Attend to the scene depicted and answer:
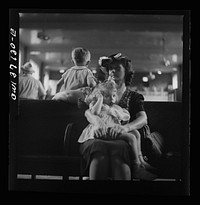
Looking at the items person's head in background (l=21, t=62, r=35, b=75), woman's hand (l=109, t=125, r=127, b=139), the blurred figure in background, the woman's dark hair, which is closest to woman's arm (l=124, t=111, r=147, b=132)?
woman's hand (l=109, t=125, r=127, b=139)

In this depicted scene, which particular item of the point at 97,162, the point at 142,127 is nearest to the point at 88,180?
the point at 97,162

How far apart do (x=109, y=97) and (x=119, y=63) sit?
47 cm

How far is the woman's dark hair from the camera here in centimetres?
414

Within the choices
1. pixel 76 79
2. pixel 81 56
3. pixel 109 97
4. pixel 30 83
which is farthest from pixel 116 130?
pixel 30 83

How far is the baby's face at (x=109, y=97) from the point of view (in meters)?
4.16

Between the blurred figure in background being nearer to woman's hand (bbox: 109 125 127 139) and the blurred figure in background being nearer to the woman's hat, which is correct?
the woman's hat

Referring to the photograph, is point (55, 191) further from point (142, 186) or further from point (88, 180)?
point (142, 186)

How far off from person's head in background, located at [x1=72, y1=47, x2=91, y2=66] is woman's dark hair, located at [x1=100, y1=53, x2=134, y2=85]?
0.65 ft

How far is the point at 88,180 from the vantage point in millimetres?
4137

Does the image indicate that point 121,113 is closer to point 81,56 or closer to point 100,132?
point 100,132

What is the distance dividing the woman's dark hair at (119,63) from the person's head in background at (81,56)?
0.20 m

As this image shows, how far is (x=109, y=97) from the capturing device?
4164 millimetres

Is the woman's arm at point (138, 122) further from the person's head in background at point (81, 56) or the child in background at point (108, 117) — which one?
the person's head in background at point (81, 56)

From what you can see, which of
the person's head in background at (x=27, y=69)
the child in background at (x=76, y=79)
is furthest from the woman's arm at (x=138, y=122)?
the person's head in background at (x=27, y=69)
